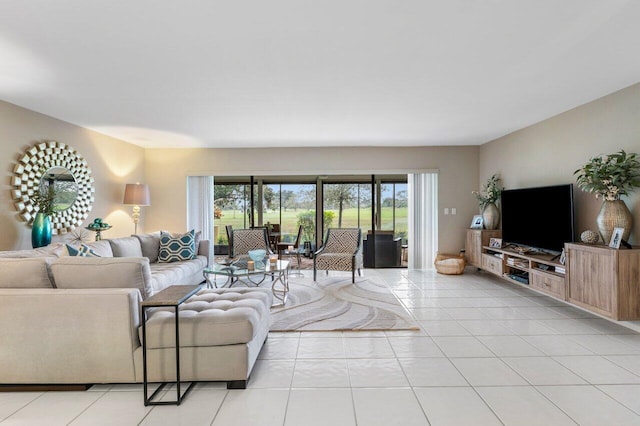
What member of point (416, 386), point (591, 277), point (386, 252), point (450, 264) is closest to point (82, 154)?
point (416, 386)

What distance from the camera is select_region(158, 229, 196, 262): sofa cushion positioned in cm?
532

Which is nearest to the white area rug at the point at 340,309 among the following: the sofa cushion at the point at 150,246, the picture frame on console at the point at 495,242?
the picture frame on console at the point at 495,242

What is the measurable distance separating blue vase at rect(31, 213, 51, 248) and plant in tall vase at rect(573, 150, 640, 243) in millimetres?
6028

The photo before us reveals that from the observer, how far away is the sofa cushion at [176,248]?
17.4ft

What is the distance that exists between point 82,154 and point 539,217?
6545mm

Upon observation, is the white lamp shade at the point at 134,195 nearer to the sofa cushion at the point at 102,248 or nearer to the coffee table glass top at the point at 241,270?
the sofa cushion at the point at 102,248

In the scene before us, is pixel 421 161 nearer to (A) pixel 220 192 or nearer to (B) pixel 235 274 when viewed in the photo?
(B) pixel 235 274

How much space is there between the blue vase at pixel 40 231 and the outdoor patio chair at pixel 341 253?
3.69m

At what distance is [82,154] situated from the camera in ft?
17.3

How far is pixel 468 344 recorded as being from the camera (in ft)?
10.6

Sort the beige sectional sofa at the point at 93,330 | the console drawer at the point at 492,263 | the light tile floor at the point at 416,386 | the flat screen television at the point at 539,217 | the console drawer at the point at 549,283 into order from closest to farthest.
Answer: the light tile floor at the point at 416,386 < the beige sectional sofa at the point at 93,330 < the console drawer at the point at 549,283 < the flat screen television at the point at 539,217 < the console drawer at the point at 492,263

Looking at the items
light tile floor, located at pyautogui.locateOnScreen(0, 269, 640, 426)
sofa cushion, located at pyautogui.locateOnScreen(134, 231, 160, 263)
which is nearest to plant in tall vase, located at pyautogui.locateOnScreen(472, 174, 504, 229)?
light tile floor, located at pyautogui.locateOnScreen(0, 269, 640, 426)

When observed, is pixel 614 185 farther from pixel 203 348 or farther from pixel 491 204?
pixel 203 348

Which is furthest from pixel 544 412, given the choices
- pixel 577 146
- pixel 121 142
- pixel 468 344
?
pixel 121 142
